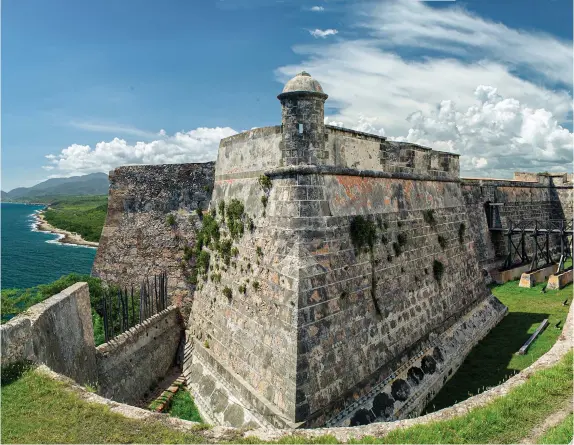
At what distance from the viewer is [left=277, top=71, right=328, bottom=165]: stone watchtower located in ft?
27.6

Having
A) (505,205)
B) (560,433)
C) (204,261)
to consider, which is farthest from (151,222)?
(505,205)

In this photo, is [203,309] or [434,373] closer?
[434,373]

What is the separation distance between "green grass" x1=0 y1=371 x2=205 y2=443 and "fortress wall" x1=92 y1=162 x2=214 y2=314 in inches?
292

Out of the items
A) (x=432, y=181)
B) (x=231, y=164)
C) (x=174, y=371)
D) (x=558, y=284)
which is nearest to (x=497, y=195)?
(x=558, y=284)

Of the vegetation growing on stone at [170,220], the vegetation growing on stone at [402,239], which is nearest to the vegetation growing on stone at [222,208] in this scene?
the vegetation growing on stone at [170,220]

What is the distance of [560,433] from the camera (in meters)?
5.58

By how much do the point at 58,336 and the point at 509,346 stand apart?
12.6 m

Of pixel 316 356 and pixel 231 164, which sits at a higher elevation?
pixel 231 164

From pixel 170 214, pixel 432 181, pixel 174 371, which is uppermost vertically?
pixel 432 181

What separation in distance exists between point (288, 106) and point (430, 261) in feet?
22.7

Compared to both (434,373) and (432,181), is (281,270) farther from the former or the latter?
(432,181)

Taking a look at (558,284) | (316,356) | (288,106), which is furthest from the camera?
(558,284)

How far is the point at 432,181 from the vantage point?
44.7 ft

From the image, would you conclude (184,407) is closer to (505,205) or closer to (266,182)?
(266,182)
